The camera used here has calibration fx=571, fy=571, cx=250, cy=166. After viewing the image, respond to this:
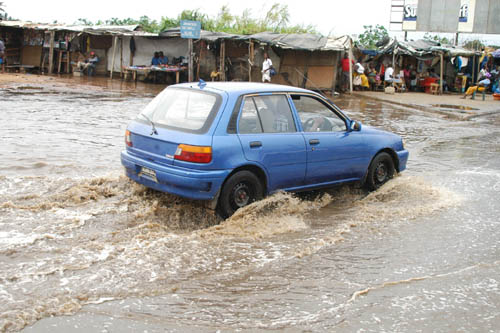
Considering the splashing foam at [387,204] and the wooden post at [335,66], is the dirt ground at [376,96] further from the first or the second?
the splashing foam at [387,204]

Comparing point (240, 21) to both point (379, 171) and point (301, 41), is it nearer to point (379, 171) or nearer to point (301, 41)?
point (301, 41)

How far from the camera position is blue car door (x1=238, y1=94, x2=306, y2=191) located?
6.48m

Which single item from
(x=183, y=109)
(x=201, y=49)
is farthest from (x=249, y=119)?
(x=201, y=49)

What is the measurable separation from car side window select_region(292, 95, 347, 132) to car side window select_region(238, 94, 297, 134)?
0.20 m

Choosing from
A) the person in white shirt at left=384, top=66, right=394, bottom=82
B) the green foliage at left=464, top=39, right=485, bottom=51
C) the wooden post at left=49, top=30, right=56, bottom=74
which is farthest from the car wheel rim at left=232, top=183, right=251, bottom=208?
the green foliage at left=464, top=39, right=485, bottom=51

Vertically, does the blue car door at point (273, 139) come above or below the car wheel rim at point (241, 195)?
above

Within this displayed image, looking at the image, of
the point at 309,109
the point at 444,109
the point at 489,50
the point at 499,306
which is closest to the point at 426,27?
the point at 489,50

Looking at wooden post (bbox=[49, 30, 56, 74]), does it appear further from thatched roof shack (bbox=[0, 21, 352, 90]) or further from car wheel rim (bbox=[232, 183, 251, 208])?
car wheel rim (bbox=[232, 183, 251, 208])

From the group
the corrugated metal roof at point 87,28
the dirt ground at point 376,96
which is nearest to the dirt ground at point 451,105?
the dirt ground at point 376,96

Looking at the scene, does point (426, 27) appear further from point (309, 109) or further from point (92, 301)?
point (92, 301)

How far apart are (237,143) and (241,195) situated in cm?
62

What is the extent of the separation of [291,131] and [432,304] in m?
2.93

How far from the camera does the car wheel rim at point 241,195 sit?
6438 mm

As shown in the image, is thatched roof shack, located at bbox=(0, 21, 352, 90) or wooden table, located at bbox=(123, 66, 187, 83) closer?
thatched roof shack, located at bbox=(0, 21, 352, 90)
